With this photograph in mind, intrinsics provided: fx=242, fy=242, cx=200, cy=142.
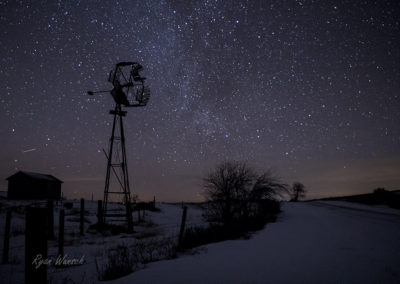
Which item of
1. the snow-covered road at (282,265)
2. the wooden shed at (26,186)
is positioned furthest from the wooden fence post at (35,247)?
the wooden shed at (26,186)

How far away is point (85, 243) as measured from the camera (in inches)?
514

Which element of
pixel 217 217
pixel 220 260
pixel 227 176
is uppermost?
pixel 227 176

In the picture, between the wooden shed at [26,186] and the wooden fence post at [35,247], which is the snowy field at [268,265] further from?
the wooden shed at [26,186]

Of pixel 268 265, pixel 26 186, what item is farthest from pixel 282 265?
pixel 26 186

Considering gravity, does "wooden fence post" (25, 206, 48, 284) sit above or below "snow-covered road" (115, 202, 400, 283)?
above

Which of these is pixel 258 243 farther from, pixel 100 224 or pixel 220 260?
pixel 100 224

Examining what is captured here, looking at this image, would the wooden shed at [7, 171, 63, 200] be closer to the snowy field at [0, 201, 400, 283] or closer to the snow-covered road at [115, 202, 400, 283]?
the snowy field at [0, 201, 400, 283]

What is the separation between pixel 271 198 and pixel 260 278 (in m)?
21.4

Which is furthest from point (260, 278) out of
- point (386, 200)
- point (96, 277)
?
point (386, 200)

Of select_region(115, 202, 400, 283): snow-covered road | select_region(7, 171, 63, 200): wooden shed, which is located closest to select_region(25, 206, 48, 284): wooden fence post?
select_region(115, 202, 400, 283): snow-covered road

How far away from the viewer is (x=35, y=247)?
3410mm

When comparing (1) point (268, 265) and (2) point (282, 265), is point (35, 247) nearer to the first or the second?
(1) point (268, 265)

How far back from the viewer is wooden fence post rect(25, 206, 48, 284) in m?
3.30

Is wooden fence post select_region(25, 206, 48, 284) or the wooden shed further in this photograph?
the wooden shed
